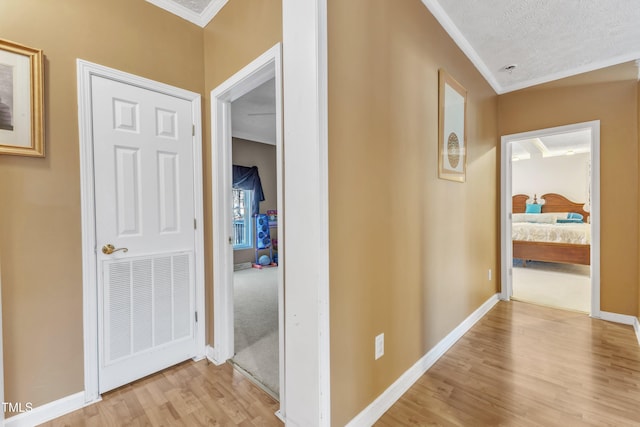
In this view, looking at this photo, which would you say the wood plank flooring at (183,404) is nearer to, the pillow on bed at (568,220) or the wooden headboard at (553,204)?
the pillow on bed at (568,220)

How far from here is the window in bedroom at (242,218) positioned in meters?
5.60

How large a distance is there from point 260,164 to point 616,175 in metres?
5.33

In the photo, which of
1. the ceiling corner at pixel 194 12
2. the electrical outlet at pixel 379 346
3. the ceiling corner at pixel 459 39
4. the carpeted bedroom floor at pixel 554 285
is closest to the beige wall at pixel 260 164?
the ceiling corner at pixel 194 12

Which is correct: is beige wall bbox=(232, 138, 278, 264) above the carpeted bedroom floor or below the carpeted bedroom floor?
above

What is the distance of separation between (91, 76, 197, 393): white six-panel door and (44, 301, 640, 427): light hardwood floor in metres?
0.24

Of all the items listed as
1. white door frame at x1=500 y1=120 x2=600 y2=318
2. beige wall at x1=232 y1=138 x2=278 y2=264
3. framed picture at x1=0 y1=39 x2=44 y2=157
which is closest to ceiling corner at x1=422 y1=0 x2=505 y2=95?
white door frame at x1=500 y1=120 x2=600 y2=318

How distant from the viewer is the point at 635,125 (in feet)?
8.38

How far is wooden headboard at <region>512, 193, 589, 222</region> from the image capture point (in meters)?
6.26

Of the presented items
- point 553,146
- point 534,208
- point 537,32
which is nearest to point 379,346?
point 537,32

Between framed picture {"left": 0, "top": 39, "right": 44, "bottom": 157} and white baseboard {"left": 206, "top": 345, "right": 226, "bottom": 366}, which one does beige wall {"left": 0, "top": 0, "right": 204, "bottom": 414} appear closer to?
framed picture {"left": 0, "top": 39, "right": 44, "bottom": 157}

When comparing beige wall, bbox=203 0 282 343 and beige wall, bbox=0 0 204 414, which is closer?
beige wall, bbox=0 0 204 414

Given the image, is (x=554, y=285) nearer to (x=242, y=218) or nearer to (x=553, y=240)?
(x=553, y=240)

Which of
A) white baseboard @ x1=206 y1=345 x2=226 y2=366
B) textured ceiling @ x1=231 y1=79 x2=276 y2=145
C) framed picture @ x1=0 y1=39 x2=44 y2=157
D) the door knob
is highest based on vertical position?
textured ceiling @ x1=231 y1=79 x2=276 y2=145

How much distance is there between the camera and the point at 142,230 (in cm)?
178
